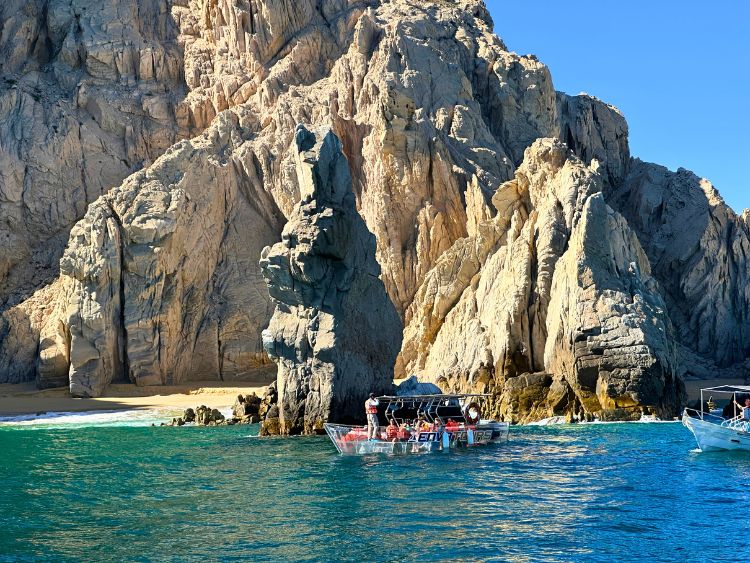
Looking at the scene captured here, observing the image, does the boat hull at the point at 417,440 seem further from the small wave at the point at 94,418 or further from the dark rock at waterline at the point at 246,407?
the small wave at the point at 94,418

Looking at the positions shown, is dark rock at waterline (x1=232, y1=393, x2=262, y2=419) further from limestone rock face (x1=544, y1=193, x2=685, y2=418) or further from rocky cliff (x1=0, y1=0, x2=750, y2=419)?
limestone rock face (x1=544, y1=193, x2=685, y2=418)

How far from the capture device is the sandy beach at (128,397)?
60.0 meters

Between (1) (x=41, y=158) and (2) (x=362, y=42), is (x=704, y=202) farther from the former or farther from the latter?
(1) (x=41, y=158)

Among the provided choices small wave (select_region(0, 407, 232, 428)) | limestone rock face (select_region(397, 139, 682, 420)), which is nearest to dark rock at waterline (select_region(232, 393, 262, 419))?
small wave (select_region(0, 407, 232, 428))

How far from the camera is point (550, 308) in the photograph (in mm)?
51156

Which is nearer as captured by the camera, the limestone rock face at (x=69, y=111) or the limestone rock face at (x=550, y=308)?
the limestone rock face at (x=550, y=308)

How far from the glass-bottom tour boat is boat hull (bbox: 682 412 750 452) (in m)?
7.62

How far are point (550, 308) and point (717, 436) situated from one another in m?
17.6

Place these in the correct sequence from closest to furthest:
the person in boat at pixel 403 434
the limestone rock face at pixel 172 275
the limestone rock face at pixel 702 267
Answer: the person in boat at pixel 403 434
the limestone rock face at pixel 172 275
the limestone rock face at pixel 702 267

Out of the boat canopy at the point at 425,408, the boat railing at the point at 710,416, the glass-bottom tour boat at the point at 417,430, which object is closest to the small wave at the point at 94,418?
the boat canopy at the point at 425,408

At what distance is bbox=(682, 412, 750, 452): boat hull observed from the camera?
112 ft

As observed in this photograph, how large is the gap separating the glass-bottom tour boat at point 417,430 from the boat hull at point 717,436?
25.0ft

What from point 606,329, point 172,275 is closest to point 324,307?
point 606,329

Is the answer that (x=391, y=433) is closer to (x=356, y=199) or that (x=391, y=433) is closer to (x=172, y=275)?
(x=356, y=199)
